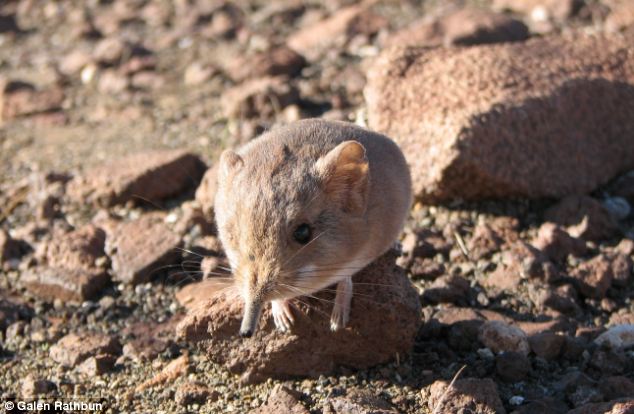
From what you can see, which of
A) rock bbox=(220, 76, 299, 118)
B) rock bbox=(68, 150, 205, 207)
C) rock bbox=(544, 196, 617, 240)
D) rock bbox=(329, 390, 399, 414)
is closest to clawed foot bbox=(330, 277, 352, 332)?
rock bbox=(329, 390, 399, 414)

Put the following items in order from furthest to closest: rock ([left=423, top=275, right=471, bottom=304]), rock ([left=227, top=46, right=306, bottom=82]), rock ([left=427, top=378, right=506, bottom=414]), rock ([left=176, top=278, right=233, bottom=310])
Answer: rock ([left=227, top=46, right=306, bottom=82]), rock ([left=176, top=278, right=233, bottom=310]), rock ([left=423, top=275, right=471, bottom=304]), rock ([left=427, top=378, right=506, bottom=414])

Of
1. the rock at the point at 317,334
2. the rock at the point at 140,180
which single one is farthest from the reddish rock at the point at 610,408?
the rock at the point at 140,180

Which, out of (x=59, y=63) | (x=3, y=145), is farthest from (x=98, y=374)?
(x=59, y=63)

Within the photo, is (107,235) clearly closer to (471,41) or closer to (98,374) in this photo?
(98,374)

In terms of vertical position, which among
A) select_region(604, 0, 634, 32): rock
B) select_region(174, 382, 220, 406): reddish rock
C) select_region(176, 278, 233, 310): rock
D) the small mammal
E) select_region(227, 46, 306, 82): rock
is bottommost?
select_region(176, 278, 233, 310): rock

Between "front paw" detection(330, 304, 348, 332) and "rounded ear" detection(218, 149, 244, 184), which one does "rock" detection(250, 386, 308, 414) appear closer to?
"front paw" detection(330, 304, 348, 332)

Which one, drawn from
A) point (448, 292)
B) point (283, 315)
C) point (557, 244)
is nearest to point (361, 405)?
point (283, 315)
